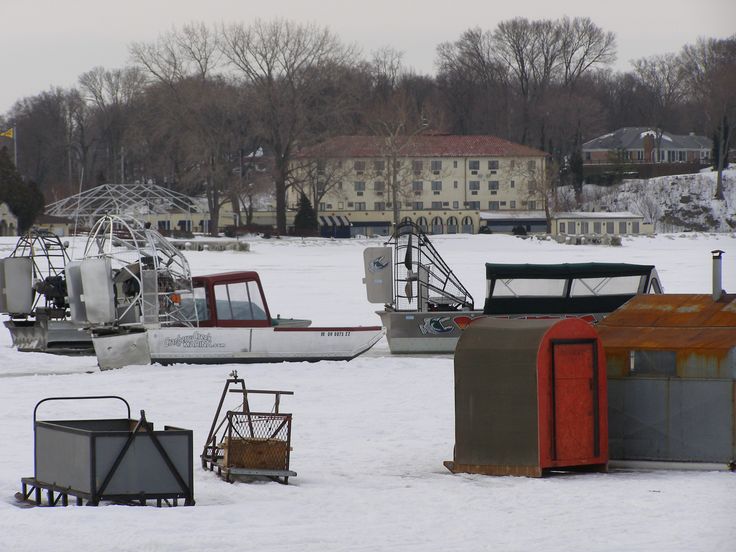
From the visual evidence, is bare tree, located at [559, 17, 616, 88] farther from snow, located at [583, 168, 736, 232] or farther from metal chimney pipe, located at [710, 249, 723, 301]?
metal chimney pipe, located at [710, 249, 723, 301]

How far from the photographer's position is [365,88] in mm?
123250

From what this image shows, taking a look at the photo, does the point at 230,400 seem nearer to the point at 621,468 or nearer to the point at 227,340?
the point at 227,340

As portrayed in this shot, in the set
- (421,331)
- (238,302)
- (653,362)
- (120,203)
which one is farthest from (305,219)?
(653,362)

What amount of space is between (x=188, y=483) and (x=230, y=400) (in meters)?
7.40

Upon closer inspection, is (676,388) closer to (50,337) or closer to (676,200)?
(50,337)

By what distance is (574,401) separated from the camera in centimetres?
1456

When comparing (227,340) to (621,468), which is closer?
(621,468)

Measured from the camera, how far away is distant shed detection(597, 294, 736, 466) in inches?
583

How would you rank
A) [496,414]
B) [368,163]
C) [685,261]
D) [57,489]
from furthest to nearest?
[368,163] < [685,261] < [496,414] < [57,489]

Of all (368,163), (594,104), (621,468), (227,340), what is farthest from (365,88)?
(621,468)

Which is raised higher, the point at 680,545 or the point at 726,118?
the point at 726,118

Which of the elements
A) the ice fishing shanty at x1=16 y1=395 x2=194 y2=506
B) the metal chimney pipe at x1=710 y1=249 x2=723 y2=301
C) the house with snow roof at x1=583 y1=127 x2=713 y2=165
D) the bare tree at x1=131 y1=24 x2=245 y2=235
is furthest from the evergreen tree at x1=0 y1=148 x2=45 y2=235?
the house with snow roof at x1=583 y1=127 x2=713 y2=165

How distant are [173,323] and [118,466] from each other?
12483 millimetres

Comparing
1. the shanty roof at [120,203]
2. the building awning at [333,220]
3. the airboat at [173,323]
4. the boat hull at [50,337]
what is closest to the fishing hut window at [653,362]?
the airboat at [173,323]
